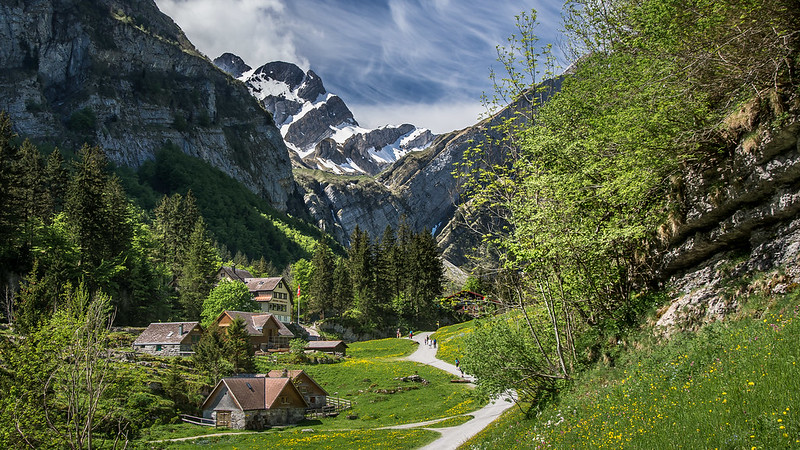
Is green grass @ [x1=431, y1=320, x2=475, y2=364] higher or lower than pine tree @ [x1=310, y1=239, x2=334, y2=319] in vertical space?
lower

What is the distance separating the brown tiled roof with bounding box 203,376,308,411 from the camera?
46344mm

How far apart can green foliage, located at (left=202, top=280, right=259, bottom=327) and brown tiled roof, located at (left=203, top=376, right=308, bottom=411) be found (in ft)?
102

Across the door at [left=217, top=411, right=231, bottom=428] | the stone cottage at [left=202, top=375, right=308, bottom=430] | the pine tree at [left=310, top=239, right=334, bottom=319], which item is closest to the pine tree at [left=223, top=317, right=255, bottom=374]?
the stone cottage at [left=202, top=375, right=308, bottom=430]

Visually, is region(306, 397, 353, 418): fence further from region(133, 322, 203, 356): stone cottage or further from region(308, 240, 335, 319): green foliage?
region(308, 240, 335, 319): green foliage

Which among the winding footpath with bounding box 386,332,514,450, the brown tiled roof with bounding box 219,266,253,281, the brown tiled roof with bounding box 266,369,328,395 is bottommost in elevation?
the winding footpath with bounding box 386,332,514,450

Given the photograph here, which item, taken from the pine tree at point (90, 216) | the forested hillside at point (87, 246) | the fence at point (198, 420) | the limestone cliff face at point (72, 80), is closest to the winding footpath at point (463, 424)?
the fence at point (198, 420)

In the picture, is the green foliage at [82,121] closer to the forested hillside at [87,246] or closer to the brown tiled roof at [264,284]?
the forested hillside at [87,246]

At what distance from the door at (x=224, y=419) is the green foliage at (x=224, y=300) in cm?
3328

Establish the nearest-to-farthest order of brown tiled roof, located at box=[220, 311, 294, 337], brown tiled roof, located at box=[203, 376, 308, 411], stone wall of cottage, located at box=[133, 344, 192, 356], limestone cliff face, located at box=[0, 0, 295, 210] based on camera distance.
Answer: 1. brown tiled roof, located at box=[203, 376, 308, 411]
2. stone wall of cottage, located at box=[133, 344, 192, 356]
3. brown tiled roof, located at box=[220, 311, 294, 337]
4. limestone cliff face, located at box=[0, 0, 295, 210]

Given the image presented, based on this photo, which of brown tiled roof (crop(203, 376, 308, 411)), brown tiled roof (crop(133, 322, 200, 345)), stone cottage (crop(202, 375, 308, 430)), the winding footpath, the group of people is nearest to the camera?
the winding footpath

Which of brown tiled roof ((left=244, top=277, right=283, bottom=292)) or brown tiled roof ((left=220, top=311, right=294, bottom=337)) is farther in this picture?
brown tiled roof ((left=244, top=277, right=283, bottom=292))

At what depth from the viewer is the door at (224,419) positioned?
45.4m

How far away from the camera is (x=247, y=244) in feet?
584

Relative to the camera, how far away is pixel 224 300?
260 feet
